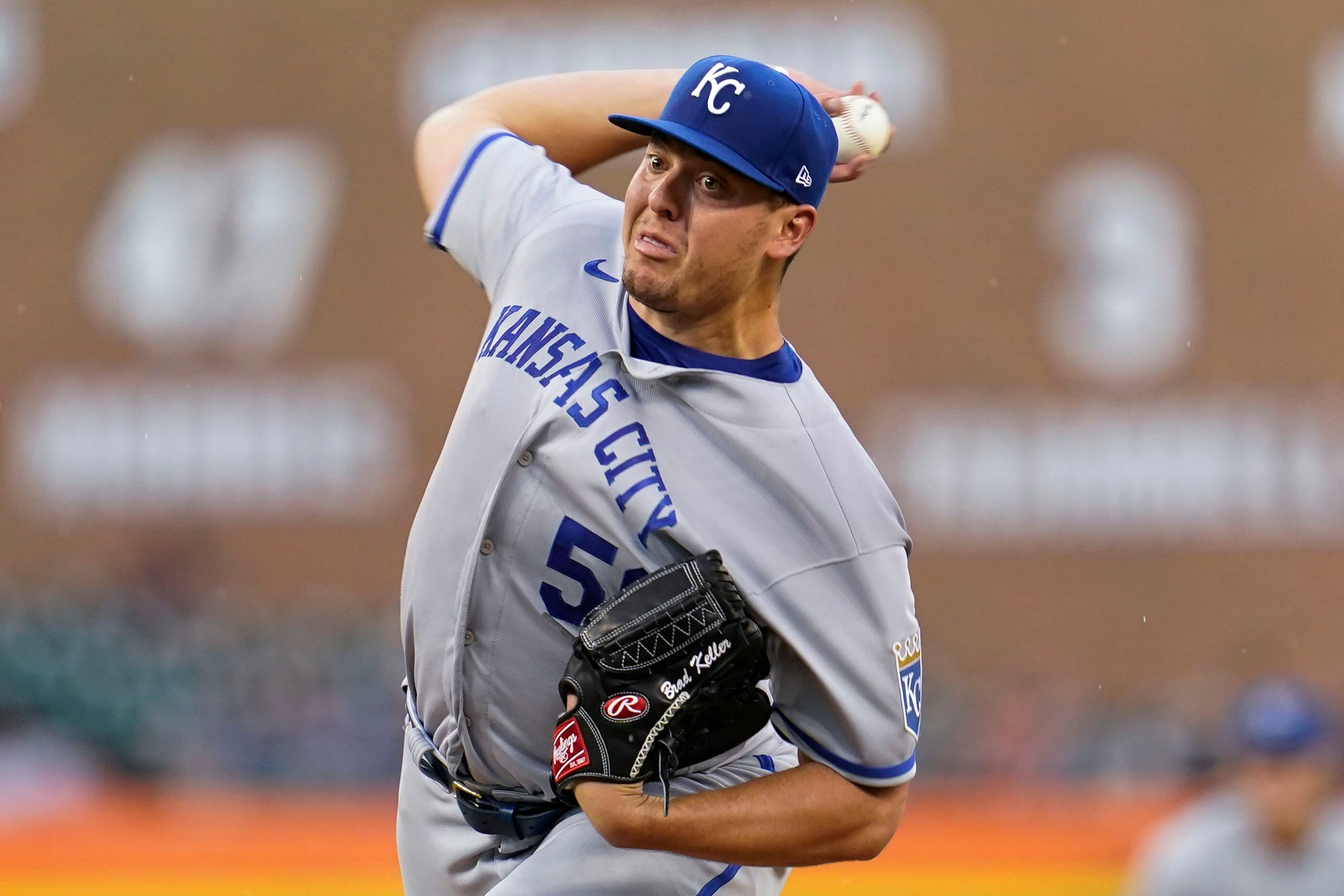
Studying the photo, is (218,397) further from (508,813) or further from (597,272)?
(508,813)

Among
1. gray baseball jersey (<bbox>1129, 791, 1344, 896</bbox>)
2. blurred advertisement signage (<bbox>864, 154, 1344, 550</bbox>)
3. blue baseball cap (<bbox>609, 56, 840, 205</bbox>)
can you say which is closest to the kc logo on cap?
blue baseball cap (<bbox>609, 56, 840, 205</bbox>)

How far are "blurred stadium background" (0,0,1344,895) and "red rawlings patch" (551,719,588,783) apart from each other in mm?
10164

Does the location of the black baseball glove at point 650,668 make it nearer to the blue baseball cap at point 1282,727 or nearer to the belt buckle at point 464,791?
the belt buckle at point 464,791

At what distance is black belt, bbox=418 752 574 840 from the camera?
9.40 feet

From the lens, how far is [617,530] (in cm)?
272

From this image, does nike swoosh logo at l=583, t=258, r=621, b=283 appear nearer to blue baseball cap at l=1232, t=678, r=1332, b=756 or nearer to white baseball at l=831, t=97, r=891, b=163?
white baseball at l=831, t=97, r=891, b=163

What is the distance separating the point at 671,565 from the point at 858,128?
3.14 ft

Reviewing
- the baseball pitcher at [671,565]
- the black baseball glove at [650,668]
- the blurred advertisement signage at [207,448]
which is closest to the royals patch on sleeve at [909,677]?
the baseball pitcher at [671,565]

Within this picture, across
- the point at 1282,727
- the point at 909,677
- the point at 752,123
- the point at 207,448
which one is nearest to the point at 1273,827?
the point at 1282,727

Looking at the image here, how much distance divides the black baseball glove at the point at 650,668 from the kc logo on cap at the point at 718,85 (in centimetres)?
71

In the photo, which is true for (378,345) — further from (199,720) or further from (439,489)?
(439,489)

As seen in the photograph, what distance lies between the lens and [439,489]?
2910mm

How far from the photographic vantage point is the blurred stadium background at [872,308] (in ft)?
42.5

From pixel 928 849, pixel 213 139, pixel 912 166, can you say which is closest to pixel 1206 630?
pixel 912 166
